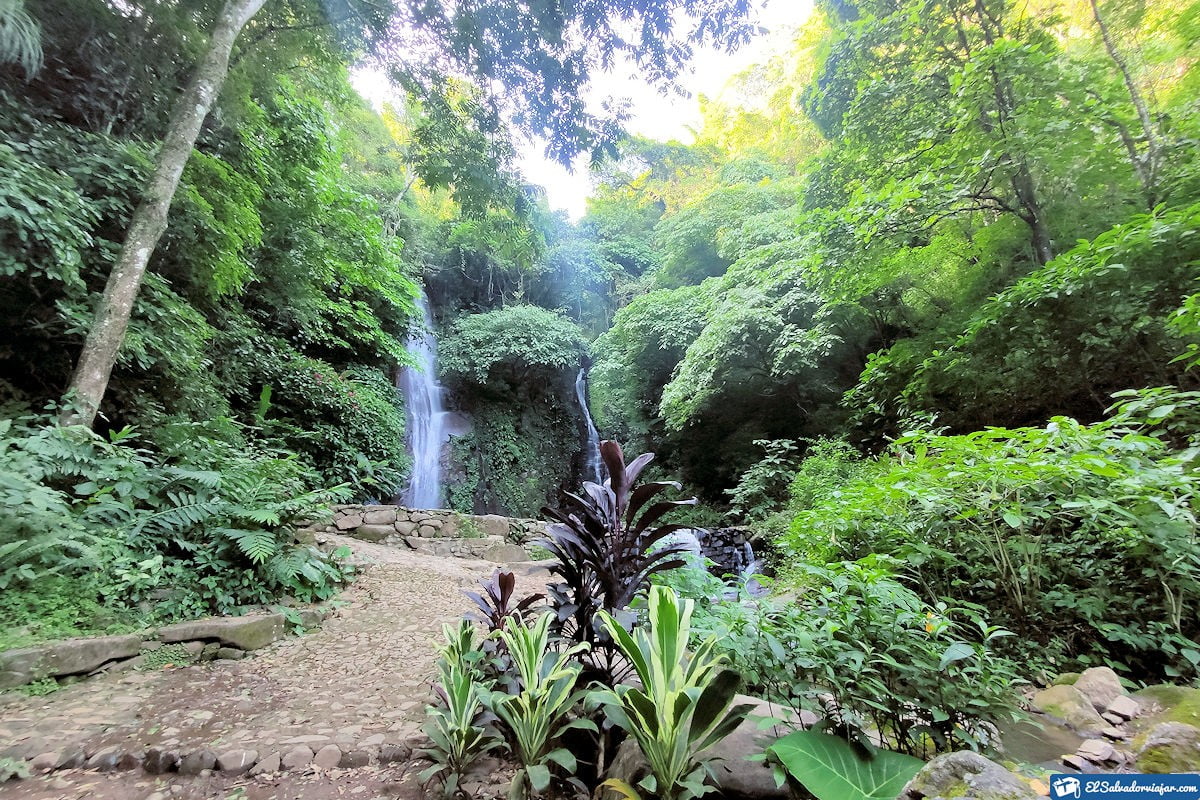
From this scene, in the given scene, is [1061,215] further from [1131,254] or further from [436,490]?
[436,490]

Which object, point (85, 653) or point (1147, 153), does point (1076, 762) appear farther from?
point (1147, 153)

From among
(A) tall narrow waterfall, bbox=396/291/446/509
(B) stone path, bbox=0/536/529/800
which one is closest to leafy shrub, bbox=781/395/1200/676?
(B) stone path, bbox=0/536/529/800

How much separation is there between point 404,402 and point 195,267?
6131mm

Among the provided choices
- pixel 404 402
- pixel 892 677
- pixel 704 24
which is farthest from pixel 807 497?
pixel 404 402

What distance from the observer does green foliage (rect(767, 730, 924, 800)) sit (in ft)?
3.40

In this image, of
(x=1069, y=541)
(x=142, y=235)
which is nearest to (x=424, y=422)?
(x=142, y=235)

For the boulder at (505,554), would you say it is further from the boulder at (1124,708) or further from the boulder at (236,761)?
the boulder at (1124,708)

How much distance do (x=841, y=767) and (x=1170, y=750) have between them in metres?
0.68

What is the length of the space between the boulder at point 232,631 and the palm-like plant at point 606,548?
8.19 ft

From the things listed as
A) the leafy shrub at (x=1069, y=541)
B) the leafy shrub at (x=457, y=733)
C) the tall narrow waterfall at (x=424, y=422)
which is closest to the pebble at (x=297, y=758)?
the leafy shrub at (x=457, y=733)

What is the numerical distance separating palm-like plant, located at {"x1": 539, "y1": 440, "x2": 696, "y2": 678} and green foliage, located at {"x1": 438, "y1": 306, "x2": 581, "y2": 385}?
1034 centimetres

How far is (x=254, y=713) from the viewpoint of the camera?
7.45ft

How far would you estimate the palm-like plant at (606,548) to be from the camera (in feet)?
5.62

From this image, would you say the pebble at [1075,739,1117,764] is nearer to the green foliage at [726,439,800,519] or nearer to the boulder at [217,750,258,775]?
the boulder at [217,750,258,775]
